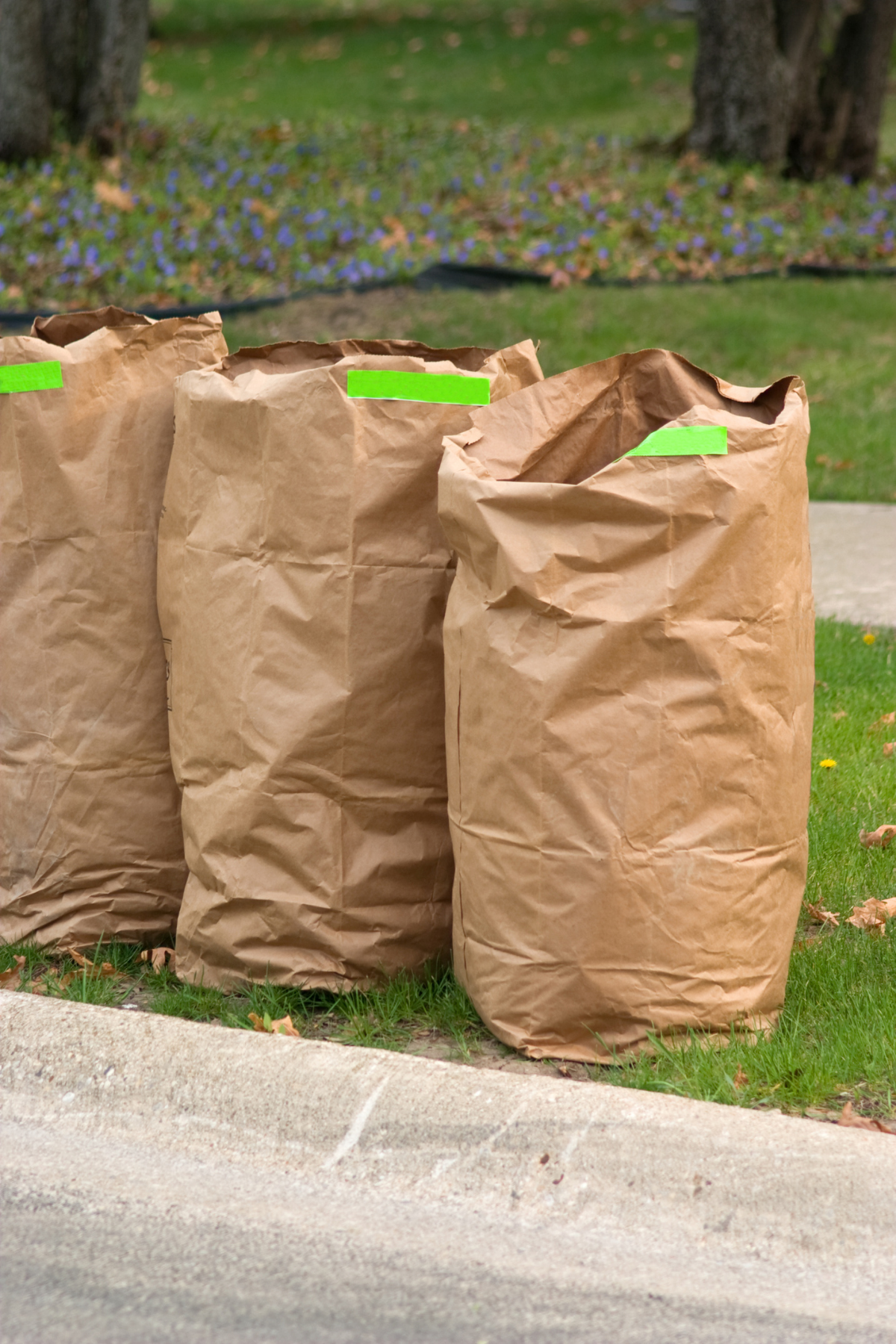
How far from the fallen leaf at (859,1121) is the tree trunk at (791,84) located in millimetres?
10129

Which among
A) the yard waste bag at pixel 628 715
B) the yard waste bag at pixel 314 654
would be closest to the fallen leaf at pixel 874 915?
the yard waste bag at pixel 628 715

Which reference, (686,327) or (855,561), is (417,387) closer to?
(855,561)

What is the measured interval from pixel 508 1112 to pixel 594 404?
109 centimetres

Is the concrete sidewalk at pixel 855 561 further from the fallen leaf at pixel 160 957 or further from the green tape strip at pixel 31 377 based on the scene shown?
the green tape strip at pixel 31 377

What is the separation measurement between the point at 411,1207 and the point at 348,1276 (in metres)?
0.16

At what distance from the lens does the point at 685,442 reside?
2062mm

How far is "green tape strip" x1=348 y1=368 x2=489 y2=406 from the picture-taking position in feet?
7.47

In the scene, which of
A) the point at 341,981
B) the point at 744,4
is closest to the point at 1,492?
the point at 341,981

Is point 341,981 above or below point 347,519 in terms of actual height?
below

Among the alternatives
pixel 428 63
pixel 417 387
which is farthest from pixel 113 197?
pixel 428 63

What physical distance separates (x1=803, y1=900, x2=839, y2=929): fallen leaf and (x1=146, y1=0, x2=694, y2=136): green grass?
451 inches

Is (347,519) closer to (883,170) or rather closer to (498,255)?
(498,255)

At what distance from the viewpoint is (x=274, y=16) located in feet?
74.6

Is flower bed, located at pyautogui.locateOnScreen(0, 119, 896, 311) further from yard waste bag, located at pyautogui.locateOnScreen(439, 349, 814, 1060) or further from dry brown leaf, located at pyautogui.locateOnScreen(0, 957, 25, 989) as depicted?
yard waste bag, located at pyautogui.locateOnScreen(439, 349, 814, 1060)
